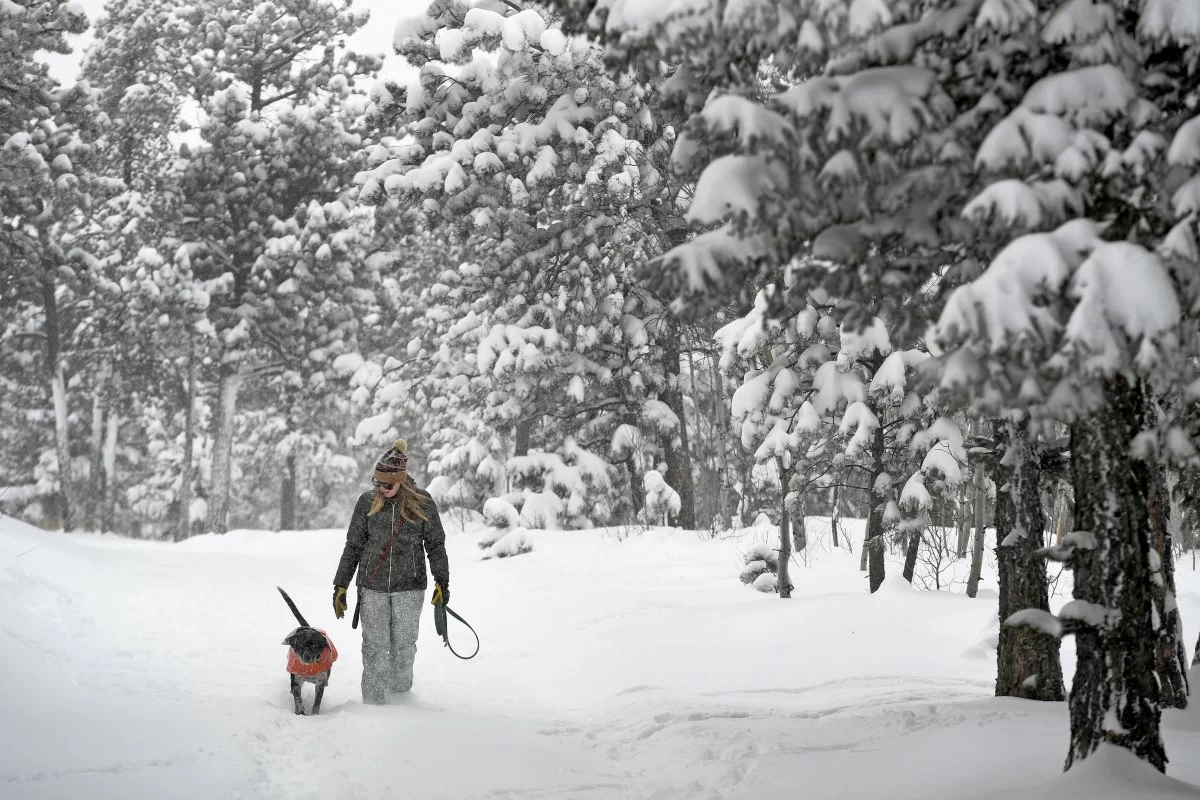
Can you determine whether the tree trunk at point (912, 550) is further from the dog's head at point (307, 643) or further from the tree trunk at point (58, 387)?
the tree trunk at point (58, 387)

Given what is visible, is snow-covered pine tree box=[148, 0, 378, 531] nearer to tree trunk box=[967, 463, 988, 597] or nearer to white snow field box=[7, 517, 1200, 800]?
white snow field box=[7, 517, 1200, 800]

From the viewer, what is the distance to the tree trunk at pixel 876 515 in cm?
1015

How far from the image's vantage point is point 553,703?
26.6 feet

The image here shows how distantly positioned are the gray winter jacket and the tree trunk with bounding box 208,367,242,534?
67.1ft

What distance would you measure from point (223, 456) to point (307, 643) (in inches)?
854

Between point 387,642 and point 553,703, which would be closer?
point 387,642

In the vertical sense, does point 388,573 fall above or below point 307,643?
above

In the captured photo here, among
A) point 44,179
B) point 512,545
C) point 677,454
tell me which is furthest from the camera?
point 44,179

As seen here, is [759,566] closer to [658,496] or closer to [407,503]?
[407,503]

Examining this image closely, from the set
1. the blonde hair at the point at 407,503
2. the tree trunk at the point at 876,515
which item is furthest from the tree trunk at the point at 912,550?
the blonde hair at the point at 407,503

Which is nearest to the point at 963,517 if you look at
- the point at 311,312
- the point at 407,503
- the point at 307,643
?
the point at 407,503

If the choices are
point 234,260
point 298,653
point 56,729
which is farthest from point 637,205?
point 234,260

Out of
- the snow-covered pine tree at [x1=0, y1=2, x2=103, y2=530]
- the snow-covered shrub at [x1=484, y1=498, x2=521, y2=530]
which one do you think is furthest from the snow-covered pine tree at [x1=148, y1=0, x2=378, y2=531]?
the snow-covered shrub at [x1=484, y1=498, x2=521, y2=530]

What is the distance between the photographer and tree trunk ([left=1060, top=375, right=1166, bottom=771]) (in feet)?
12.7
